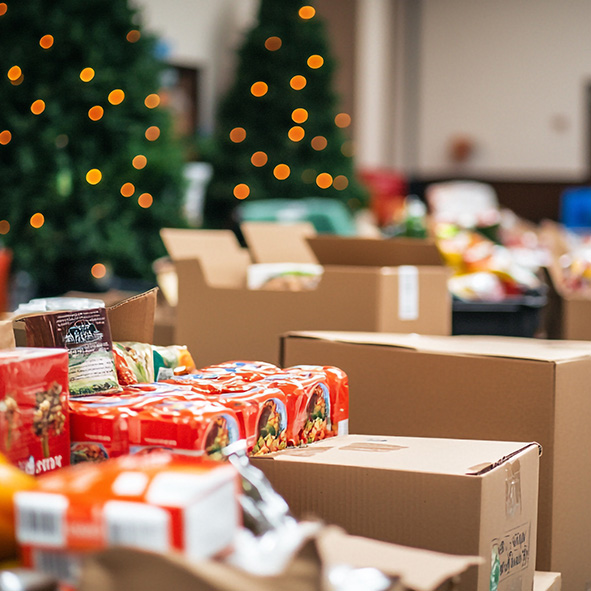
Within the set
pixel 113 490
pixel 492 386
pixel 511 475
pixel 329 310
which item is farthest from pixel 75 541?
pixel 329 310

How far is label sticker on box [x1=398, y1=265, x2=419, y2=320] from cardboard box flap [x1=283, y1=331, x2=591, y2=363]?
0.12 m

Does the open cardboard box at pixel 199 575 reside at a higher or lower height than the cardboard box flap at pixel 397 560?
higher

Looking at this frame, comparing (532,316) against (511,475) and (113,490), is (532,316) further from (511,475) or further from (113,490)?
(113,490)

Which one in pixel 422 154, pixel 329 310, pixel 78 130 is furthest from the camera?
pixel 422 154

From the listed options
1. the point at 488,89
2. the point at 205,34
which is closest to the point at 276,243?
the point at 205,34

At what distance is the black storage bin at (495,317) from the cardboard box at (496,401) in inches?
23.5

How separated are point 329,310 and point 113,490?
36.8 inches

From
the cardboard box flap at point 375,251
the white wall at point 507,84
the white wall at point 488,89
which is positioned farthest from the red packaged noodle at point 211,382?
the white wall at point 507,84

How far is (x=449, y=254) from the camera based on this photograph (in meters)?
2.31

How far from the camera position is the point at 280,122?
586cm

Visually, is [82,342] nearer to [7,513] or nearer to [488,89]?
[7,513]

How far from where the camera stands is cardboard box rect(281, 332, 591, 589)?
1187mm

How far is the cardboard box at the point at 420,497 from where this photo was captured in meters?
0.90

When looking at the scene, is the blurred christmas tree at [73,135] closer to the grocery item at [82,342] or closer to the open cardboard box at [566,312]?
the open cardboard box at [566,312]
